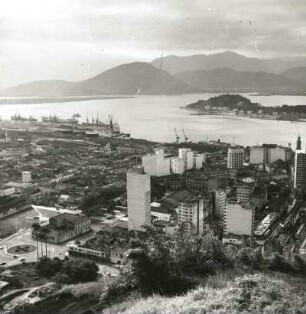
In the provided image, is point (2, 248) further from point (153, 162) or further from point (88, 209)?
point (153, 162)

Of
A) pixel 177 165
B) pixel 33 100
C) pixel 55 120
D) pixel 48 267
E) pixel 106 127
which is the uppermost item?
pixel 33 100

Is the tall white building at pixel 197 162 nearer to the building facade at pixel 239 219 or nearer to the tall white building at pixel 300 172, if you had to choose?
the tall white building at pixel 300 172

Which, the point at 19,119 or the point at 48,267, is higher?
the point at 19,119

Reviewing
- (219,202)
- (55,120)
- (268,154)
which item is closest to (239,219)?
(219,202)

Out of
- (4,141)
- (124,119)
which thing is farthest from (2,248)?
(124,119)

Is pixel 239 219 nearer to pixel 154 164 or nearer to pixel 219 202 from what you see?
pixel 219 202

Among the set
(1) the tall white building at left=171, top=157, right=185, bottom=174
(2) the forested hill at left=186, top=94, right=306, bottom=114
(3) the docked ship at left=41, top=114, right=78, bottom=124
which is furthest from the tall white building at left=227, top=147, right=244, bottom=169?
(3) the docked ship at left=41, top=114, right=78, bottom=124

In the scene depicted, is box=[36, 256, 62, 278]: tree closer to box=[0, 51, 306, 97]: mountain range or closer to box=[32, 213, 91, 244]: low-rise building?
box=[32, 213, 91, 244]: low-rise building
